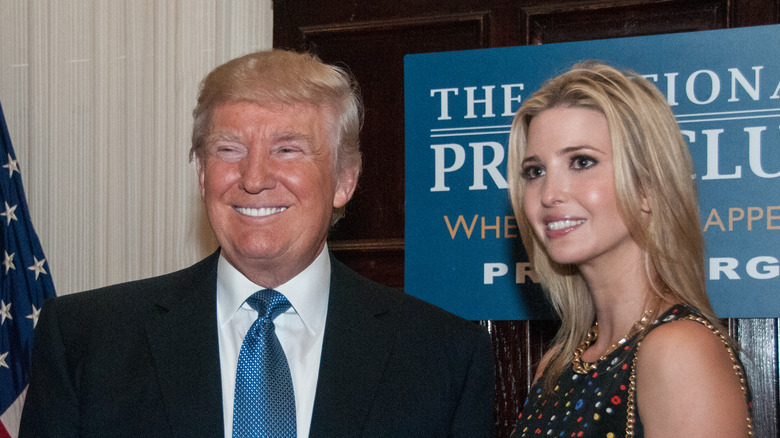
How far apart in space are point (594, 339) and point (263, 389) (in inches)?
34.4

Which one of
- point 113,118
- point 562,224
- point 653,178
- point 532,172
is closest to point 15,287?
point 113,118

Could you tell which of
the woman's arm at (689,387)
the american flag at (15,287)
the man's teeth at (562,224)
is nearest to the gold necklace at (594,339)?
the woman's arm at (689,387)

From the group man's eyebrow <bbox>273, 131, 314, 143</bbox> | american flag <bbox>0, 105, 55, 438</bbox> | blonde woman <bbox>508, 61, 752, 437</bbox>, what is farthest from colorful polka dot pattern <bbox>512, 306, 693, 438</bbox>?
american flag <bbox>0, 105, 55, 438</bbox>

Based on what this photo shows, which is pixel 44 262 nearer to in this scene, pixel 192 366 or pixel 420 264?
pixel 420 264

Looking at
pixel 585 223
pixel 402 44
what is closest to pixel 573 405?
pixel 585 223

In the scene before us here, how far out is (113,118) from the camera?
3998 mm

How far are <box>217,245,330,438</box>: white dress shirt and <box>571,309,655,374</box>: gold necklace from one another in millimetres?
649

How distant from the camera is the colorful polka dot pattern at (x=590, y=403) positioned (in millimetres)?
1955

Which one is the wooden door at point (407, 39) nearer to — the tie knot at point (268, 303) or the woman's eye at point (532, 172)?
the woman's eye at point (532, 172)

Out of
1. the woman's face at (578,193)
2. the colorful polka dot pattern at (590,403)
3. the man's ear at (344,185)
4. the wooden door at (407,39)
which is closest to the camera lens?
the colorful polka dot pattern at (590,403)

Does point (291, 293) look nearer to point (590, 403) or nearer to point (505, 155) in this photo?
point (590, 403)

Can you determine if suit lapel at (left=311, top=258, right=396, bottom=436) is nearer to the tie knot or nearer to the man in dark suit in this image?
the man in dark suit

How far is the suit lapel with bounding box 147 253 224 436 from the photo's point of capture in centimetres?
198

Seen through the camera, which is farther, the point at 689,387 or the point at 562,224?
the point at 562,224
